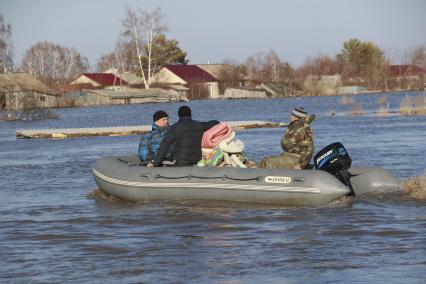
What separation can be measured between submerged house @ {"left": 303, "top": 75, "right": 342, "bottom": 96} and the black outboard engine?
299ft

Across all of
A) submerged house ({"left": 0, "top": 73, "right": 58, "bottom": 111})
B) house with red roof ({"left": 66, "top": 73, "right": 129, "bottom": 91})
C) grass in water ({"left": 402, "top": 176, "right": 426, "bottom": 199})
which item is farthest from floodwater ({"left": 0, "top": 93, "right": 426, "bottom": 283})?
house with red roof ({"left": 66, "top": 73, "right": 129, "bottom": 91})

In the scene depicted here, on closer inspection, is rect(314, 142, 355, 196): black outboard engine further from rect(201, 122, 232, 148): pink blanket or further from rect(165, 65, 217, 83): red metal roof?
rect(165, 65, 217, 83): red metal roof

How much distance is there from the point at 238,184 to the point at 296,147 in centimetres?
103

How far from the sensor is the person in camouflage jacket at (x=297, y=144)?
42.2ft

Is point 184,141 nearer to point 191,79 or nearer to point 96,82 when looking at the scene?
point 191,79

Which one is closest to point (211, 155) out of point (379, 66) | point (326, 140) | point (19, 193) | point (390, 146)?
point (19, 193)

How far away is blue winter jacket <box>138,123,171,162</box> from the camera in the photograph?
1386cm

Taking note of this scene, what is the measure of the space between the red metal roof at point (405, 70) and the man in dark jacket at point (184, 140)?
9716 centimetres

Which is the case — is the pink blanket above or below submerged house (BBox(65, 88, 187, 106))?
above

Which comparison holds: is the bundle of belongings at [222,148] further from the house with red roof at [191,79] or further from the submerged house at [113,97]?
the house with red roof at [191,79]

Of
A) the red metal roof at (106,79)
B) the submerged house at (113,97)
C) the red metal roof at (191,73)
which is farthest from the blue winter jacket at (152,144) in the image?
the red metal roof at (106,79)

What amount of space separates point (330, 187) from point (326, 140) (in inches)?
680

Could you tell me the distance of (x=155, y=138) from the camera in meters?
13.9

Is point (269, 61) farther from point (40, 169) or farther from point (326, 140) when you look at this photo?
point (40, 169)
